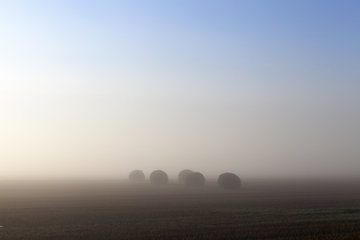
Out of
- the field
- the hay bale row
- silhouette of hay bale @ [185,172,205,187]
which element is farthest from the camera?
silhouette of hay bale @ [185,172,205,187]

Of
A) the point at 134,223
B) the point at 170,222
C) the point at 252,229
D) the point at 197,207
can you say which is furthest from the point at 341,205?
the point at 134,223

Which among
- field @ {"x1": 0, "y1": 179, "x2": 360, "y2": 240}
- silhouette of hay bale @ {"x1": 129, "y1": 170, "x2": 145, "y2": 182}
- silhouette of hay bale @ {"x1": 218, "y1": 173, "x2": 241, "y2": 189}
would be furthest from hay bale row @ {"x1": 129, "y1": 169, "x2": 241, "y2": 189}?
field @ {"x1": 0, "y1": 179, "x2": 360, "y2": 240}

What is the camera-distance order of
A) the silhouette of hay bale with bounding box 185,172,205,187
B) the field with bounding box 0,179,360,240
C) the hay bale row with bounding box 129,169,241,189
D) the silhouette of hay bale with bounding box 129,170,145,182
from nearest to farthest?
the field with bounding box 0,179,360,240 → the hay bale row with bounding box 129,169,241,189 → the silhouette of hay bale with bounding box 185,172,205,187 → the silhouette of hay bale with bounding box 129,170,145,182

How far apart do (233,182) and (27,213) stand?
2665 centimetres

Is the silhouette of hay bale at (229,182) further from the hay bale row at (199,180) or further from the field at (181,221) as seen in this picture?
the field at (181,221)

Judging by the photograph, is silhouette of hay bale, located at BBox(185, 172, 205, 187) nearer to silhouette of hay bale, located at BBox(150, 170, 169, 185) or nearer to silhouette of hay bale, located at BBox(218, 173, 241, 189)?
silhouette of hay bale, located at BBox(218, 173, 241, 189)

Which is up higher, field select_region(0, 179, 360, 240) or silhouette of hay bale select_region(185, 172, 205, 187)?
silhouette of hay bale select_region(185, 172, 205, 187)

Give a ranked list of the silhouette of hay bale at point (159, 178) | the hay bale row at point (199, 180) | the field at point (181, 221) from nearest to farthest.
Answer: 1. the field at point (181, 221)
2. the hay bale row at point (199, 180)
3. the silhouette of hay bale at point (159, 178)

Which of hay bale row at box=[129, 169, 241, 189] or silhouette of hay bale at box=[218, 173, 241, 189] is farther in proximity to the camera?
hay bale row at box=[129, 169, 241, 189]

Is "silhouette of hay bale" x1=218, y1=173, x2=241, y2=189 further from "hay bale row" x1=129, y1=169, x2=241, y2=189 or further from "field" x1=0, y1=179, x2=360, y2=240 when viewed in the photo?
"field" x1=0, y1=179, x2=360, y2=240

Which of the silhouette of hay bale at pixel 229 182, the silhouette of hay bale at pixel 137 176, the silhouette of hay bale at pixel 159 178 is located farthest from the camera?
the silhouette of hay bale at pixel 137 176

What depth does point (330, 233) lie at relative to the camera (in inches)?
596

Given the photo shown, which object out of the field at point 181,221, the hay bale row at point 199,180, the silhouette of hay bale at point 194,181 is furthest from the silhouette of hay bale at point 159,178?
the field at point 181,221

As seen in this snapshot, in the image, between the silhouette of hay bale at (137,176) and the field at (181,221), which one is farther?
the silhouette of hay bale at (137,176)
